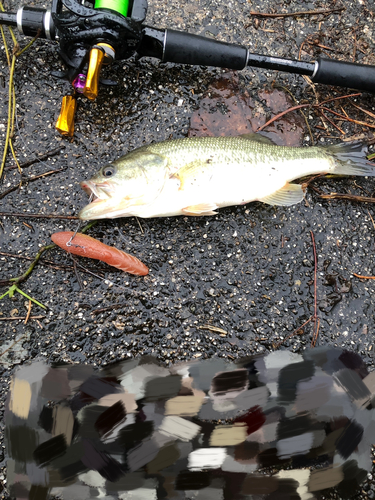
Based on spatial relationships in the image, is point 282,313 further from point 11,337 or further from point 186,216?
point 11,337

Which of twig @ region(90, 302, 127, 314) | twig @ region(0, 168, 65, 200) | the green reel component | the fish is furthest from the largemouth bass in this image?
the green reel component

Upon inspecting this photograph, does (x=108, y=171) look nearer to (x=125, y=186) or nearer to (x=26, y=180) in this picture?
(x=125, y=186)

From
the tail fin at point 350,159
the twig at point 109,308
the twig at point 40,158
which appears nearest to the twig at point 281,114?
the tail fin at point 350,159

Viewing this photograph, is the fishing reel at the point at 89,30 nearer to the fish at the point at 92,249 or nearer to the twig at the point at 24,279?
the fish at the point at 92,249

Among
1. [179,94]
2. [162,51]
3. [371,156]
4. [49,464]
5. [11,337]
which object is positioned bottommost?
[49,464]

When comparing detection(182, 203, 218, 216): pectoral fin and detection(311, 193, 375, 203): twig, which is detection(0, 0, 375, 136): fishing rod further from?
detection(182, 203, 218, 216): pectoral fin

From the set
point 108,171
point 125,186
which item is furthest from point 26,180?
point 125,186

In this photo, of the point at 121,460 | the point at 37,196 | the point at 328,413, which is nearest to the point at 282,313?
the point at 328,413
